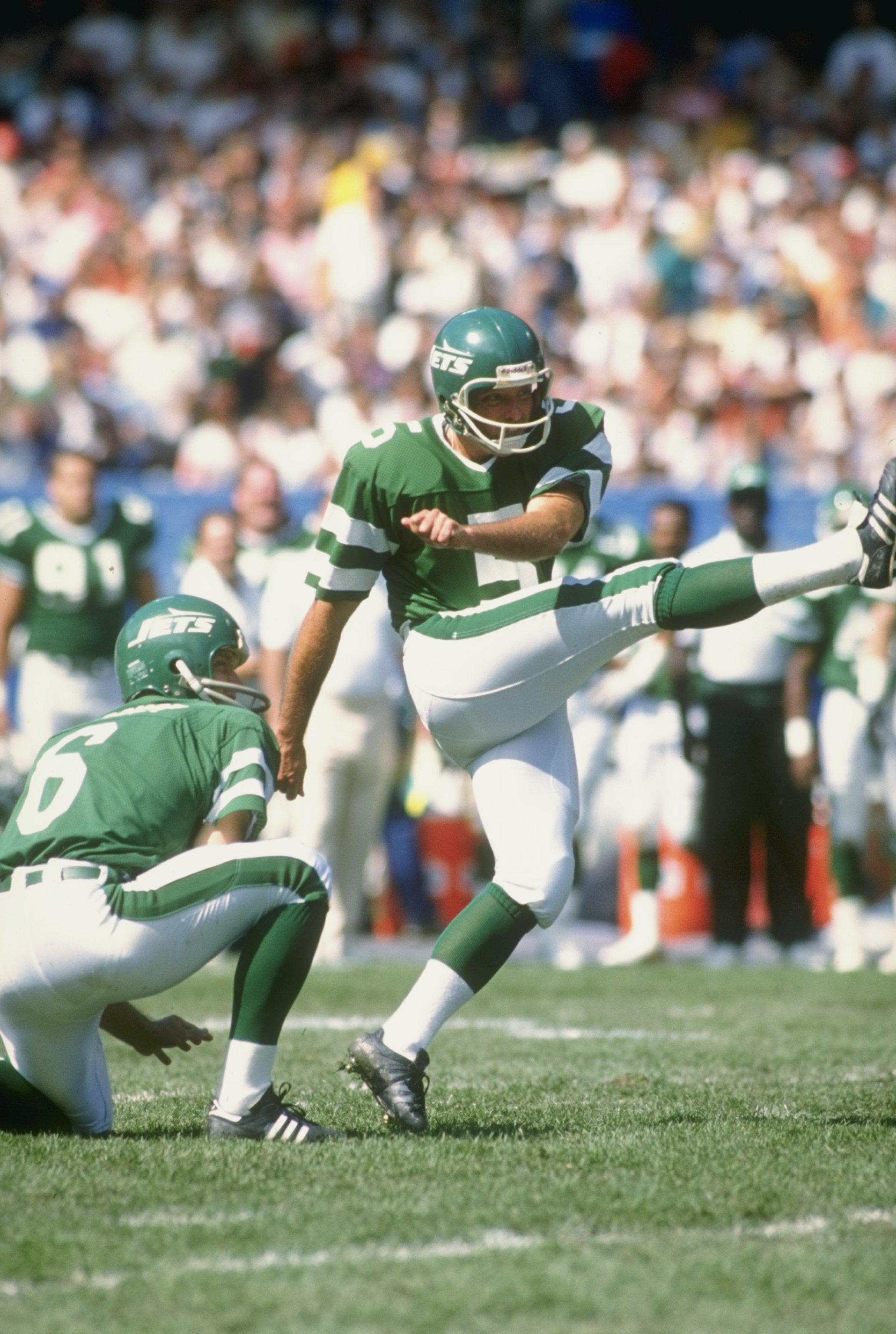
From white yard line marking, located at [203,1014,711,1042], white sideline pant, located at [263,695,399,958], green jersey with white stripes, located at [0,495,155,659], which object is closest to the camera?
white yard line marking, located at [203,1014,711,1042]

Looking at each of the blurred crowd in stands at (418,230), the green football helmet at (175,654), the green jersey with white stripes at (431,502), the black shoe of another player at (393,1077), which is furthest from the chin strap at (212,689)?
the blurred crowd in stands at (418,230)

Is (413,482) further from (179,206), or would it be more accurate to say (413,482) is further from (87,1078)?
(179,206)

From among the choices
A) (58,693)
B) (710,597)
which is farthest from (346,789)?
(710,597)

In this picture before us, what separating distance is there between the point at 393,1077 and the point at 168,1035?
0.47m

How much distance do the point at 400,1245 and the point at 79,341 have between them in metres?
10.6

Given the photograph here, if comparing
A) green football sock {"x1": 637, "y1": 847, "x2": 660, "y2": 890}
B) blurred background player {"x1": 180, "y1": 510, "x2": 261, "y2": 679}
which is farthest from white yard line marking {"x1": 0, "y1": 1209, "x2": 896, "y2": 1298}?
blurred background player {"x1": 180, "y1": 510, "x2": 261, "y2": 679}

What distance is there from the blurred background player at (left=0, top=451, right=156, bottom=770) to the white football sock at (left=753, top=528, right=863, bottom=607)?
483 centimetres

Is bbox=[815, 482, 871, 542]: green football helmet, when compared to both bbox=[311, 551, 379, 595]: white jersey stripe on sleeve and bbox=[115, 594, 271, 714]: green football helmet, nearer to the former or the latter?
bbox=[311, 551, 379, 595]: white jersey stripe on sleeve

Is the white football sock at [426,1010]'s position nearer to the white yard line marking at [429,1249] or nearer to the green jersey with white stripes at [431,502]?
the green jersey with white stripes at [431,502]

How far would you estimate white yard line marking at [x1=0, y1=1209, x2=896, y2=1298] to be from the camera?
276cm

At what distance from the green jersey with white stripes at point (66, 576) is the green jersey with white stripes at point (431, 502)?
13.8 feet

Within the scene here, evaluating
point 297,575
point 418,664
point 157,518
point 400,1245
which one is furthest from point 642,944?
point 400,1245

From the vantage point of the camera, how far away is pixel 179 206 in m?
14.3

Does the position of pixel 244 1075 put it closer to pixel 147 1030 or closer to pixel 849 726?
pixel 147 1030
